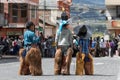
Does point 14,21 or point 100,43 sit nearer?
point 100,43

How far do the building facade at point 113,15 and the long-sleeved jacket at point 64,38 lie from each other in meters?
49.4

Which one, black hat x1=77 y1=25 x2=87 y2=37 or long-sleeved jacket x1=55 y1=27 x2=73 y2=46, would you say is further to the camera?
black hat x1=77 y1=25 x2=87 y2=37

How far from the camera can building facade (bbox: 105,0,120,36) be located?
218ft

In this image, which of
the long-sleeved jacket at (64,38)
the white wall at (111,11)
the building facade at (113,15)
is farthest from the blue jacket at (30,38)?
the white wall at (111,11)

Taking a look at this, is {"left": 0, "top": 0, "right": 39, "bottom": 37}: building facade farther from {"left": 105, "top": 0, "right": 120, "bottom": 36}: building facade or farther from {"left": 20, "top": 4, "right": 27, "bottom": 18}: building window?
{"left": 105, "top": 0, "right": 120, "bottom": 36}: building facade

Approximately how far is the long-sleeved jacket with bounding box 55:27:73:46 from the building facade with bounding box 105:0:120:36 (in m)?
49.4

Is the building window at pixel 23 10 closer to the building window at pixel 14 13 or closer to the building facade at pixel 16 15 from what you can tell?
the building facade at pixel 16 15

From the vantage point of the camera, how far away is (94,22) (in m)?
90.0

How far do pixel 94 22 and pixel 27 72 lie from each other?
73543mm

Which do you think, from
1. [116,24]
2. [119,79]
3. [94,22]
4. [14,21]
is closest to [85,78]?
[119,79]

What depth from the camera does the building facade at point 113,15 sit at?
66312 millimetres

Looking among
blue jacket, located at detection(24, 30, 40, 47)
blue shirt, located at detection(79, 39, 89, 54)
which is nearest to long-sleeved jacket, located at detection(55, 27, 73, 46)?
blue shirt, located at detection(79, 39, 89, 54)

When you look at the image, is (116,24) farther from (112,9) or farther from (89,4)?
(89,4)

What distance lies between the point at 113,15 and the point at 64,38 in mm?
52351
